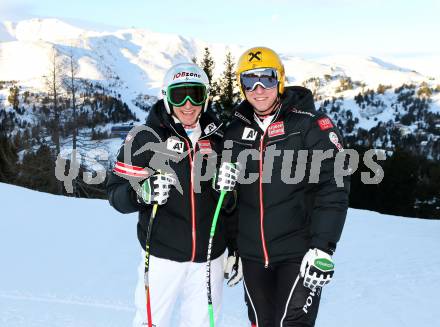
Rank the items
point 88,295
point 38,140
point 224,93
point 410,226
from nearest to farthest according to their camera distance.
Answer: point 88,295 → point 410,226 → point 38,140 → point 224,93

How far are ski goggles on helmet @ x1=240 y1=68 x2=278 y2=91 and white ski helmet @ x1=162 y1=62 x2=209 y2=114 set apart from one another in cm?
32

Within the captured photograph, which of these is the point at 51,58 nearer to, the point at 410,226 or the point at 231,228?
the point at 410,226

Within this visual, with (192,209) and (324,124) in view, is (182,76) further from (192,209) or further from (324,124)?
(324,124)

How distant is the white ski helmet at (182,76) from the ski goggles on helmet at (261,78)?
32 cm

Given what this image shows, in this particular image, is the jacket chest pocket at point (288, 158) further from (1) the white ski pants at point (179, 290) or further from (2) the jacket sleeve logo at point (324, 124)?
(1) the white ski pants at point (179, 290)

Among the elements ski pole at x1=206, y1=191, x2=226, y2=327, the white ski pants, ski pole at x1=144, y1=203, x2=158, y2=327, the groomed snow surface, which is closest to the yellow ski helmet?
ski pole at x1=206, y1=191, x2=226, y2=327

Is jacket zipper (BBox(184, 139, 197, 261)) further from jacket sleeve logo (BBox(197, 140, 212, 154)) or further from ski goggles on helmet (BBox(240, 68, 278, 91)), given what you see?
ski goggles on helmet (BBox(240, 68, 278, 91))

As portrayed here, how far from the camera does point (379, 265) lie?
7.91 metres

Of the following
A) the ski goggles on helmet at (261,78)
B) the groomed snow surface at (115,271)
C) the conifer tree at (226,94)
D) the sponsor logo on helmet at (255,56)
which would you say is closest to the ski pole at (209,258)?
the ski goggles on helmet at (261,78)

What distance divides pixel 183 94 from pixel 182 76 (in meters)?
0.15

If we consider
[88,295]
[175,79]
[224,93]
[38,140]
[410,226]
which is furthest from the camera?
[224,93]

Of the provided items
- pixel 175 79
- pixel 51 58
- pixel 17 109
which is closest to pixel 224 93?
pixel 51 58

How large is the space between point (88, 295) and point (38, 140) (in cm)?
2310

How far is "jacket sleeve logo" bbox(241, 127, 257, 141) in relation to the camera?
3.26 metres
